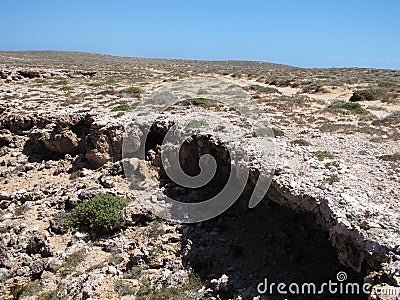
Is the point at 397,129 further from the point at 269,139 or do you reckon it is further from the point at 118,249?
the point at 118,249

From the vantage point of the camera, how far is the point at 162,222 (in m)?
9.54

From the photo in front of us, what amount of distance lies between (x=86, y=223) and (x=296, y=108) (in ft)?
35.3

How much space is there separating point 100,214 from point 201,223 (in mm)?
2868

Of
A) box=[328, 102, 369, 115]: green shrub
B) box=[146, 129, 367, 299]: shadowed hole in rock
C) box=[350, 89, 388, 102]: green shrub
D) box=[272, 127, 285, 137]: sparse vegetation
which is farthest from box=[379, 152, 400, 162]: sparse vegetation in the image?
box=[350, 89, 388, 102]: green shrub

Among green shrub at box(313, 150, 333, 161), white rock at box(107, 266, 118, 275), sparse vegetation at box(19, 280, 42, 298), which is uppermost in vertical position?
green shrub at box(313, 150, 333, 161)

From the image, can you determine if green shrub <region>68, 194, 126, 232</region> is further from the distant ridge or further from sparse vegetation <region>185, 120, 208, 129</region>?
the distant ridge

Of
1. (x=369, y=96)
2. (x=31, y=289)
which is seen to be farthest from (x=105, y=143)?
(x=369, y=96)

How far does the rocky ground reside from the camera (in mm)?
6535

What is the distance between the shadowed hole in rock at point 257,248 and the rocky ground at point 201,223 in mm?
28

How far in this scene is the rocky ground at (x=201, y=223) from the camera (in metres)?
6.54

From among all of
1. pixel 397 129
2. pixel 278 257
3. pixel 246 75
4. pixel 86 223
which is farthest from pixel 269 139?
pixel 246 75

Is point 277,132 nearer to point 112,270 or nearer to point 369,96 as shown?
point 112,270

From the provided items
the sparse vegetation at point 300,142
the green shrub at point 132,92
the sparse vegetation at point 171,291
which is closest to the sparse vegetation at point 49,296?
the sparse vegetation at point 171,291

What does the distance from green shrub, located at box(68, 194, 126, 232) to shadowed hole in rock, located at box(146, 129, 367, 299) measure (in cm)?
200
